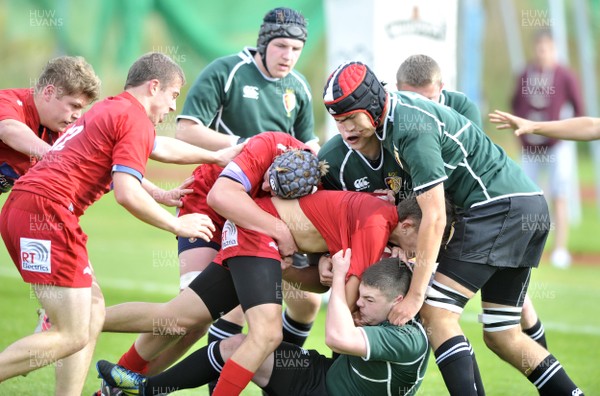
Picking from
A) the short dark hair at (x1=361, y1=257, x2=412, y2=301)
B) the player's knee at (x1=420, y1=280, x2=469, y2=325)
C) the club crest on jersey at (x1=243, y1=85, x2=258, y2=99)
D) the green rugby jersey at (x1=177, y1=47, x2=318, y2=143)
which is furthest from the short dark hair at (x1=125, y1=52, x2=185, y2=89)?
the player's knee at (x1=420, y1=280, x2=469, y2=325)

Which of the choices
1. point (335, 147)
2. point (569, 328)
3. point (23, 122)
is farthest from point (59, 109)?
point (569, 328)

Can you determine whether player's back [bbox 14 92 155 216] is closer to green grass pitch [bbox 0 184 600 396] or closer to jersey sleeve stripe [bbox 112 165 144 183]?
jersey sleeve stripe [bbox 112 165 144 183]

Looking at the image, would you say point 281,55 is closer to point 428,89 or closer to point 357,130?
point 428,89

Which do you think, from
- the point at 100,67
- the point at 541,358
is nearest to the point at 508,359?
the point at 541,358

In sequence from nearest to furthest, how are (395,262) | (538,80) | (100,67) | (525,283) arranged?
(395,262), (525,283), (538,80), (100,67)

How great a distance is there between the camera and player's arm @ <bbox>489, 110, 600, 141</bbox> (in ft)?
18.2

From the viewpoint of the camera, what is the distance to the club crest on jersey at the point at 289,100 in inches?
259

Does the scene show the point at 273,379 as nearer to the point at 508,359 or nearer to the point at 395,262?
the point at 395,262

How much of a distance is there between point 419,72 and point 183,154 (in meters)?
1.76

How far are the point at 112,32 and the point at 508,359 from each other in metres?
12.5

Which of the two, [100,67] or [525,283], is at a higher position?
[100,67]

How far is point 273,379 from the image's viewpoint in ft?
16.0

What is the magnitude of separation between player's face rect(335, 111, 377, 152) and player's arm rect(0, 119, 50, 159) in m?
1.76

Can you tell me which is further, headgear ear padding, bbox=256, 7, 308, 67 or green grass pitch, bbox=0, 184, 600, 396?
headgear ear padding, bbox=256, 7, 308, 67
